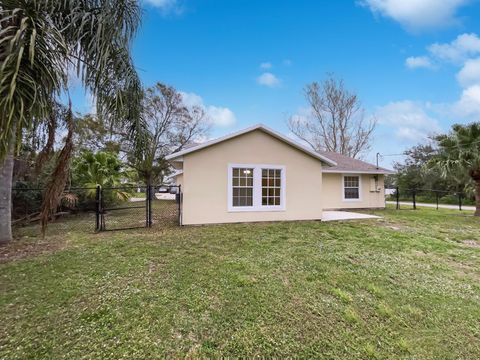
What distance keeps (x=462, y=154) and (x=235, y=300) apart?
13658 millimetres

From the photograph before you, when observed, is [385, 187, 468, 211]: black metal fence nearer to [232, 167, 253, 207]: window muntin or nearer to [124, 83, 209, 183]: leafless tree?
[232, 167, 253, 207]: window muntin

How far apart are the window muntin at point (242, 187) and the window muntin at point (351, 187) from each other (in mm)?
7731

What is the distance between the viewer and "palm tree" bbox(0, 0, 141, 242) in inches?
93.7

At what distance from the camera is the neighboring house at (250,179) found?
8844mm

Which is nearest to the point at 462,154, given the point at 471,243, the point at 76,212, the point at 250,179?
the point at 471,243

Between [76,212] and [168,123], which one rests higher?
[168,123]

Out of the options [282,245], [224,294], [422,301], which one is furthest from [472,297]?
[224,294]

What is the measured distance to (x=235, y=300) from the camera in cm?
374

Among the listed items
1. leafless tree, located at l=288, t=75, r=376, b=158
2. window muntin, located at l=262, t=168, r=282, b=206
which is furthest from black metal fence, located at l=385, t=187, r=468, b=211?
window muntin, located at l=262, t=168, r=282, b=206

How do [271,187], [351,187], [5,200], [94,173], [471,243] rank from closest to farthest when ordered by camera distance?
1. [5,200]
2. [471,243]
3. [271,187]
4. [94,173]
5. [351,187]

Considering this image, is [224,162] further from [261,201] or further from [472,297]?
[472,297]

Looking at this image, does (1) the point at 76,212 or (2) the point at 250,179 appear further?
(1) the point at 76,212

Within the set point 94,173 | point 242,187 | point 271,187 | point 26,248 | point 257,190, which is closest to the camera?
point 26,248

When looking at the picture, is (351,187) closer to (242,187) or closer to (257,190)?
(257,190)
